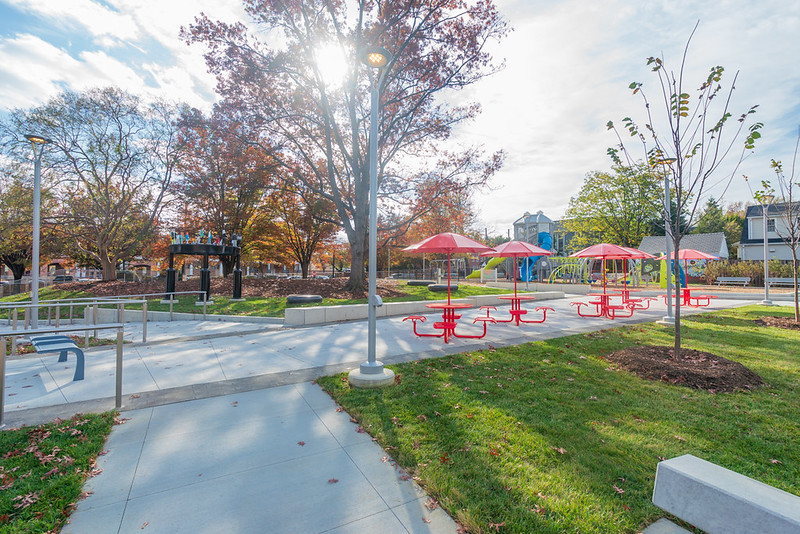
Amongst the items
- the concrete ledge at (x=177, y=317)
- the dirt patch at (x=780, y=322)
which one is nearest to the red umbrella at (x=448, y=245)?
the concrete ledge at (x=177, y=317)

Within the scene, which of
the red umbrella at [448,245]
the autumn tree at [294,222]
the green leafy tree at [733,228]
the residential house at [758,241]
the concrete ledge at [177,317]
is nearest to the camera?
the red umbrella at [448,245]

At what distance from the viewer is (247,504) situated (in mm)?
2676

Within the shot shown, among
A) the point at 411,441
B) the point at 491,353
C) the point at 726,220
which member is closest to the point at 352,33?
the point at 491,353

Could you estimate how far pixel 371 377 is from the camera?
17.2 feet

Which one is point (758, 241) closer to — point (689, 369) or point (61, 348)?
point (689, 369)

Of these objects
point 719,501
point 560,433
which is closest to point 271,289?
point 560,433

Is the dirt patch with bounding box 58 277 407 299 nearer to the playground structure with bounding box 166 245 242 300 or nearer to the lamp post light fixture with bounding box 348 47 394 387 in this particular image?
the playground structure with bounding box 166 245 242 300

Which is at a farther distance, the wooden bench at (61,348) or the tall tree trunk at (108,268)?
the tall tree trunk at (108,268)

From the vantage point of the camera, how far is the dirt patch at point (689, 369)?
207 inches

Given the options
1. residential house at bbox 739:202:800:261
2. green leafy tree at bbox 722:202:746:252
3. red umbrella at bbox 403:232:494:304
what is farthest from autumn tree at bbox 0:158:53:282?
green leafy tree at bbox 722:202:746:252

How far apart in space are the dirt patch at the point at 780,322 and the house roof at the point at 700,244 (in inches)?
1076

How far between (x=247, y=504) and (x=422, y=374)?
11.5 ft

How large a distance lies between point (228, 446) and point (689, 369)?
22.2 ft

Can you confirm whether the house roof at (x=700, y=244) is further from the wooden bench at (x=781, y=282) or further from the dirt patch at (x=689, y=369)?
the dirt patch at (x=689, y=369)
